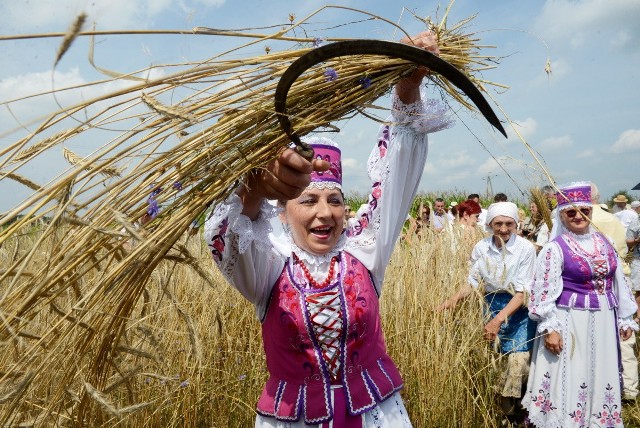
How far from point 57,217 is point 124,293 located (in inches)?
12.3

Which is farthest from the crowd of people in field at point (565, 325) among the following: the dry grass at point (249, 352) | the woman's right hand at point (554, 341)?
the dry grass at point (249, 352)

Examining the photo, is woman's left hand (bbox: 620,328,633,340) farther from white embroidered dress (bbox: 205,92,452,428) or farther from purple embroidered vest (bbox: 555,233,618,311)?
white embroidered dress (bbox: 205,92,452,428)

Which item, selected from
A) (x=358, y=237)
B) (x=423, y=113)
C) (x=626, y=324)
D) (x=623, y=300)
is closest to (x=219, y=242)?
(x=358, y=237)

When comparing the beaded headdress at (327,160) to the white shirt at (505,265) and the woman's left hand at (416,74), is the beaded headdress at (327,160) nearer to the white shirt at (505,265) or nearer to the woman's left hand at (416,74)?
the woman's left hand at (416,74)

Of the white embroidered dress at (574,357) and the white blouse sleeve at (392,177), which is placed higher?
the white embroidered dress at (574,357)

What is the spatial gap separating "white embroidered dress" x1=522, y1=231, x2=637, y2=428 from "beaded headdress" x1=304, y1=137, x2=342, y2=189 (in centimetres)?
239

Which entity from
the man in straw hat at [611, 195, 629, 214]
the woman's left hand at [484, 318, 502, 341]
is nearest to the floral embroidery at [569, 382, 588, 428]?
the woman's left hand at [484, 318, 502, 341]

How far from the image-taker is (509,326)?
175 inches

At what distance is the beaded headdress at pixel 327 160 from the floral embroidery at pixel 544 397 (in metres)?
2.62

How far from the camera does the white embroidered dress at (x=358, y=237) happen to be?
5.81ft

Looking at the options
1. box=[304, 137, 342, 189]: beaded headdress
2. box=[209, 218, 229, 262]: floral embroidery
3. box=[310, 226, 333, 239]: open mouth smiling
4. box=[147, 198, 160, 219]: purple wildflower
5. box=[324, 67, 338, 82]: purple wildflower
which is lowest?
box=[147, 198, 160, 219]: purple wildflower

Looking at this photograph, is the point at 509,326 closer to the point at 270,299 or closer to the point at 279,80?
the point at 270,299

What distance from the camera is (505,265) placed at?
425 cm

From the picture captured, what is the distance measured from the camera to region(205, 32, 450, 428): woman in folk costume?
6.24 feet
